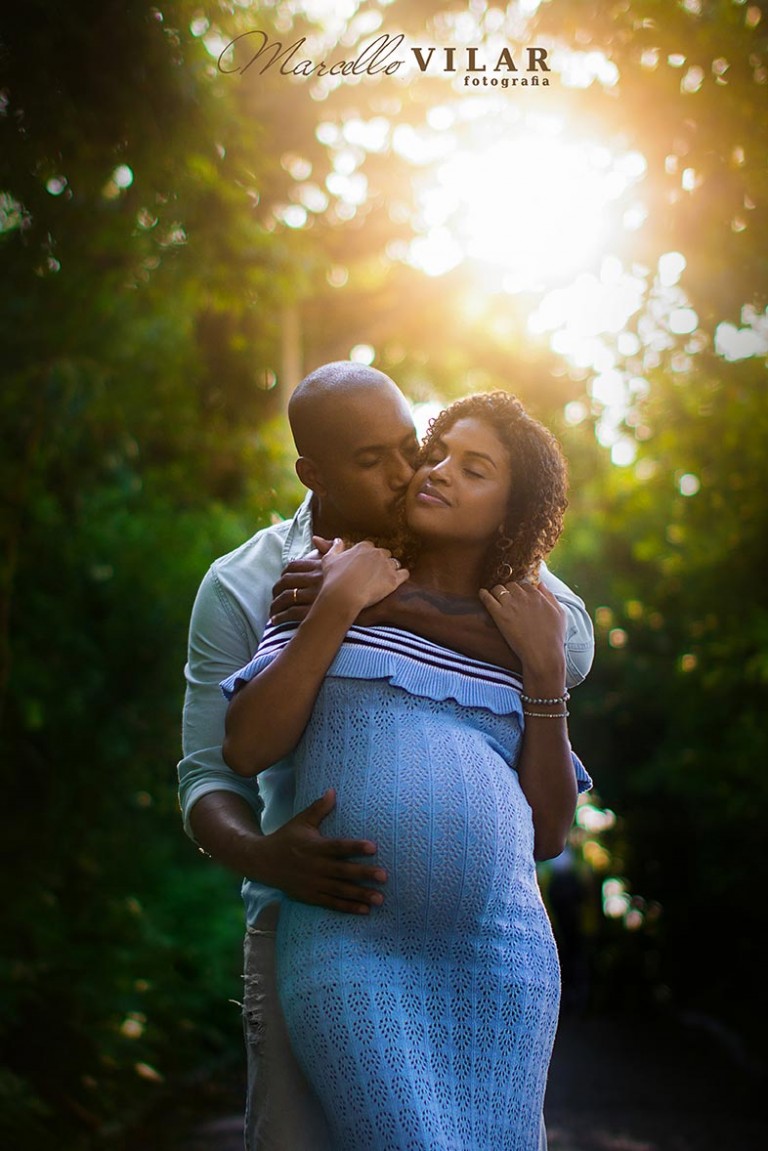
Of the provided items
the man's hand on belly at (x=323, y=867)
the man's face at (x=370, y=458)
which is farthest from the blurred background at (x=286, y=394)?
the man's hand on belly at (x=323, y=867)

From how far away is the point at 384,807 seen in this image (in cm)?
228

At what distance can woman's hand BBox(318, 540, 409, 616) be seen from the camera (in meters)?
2.38

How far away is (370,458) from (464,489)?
1.16ft

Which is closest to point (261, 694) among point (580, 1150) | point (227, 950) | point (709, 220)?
point (709, 220)

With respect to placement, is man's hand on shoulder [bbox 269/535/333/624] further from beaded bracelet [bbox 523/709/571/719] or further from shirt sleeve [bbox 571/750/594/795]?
shirt sleeve [bbox 571/750/594/795]

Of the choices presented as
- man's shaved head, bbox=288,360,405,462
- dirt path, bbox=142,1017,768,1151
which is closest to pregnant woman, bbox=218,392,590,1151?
man's shaved head, bbox=288,360,405,462

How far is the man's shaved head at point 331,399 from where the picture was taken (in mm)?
2885

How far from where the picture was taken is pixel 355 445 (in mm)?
2863

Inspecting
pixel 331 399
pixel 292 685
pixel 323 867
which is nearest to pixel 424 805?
pixel 323 867

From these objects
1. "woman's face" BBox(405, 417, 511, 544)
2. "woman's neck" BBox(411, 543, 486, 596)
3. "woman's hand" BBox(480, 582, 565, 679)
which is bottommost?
"woman's hand" BBox(480, 582, 565, 679)

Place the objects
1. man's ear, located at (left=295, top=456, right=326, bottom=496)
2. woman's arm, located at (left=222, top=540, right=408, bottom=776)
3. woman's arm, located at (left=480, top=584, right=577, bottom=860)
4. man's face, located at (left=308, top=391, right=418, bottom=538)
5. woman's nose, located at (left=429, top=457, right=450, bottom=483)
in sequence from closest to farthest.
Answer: woman's arm, located at (left=222, top=540, right=408, bottom=776) < woman's arm, located at (left=480, top=584, right=577, bottom=860) < woman's nose, located at (left=429, top=457, right=450, bottom=483) < man's face, located at (left=308, top=391, right=418, bottom=538) < man's ear, located at (left=295, top=456, right=326, bottom=496)

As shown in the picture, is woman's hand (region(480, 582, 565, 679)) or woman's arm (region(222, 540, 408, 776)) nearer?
woman's arm (region(222, 540, 408, 776))

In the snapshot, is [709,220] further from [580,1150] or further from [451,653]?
[580,1150]

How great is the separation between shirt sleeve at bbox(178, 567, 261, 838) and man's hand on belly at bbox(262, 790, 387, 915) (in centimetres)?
45
